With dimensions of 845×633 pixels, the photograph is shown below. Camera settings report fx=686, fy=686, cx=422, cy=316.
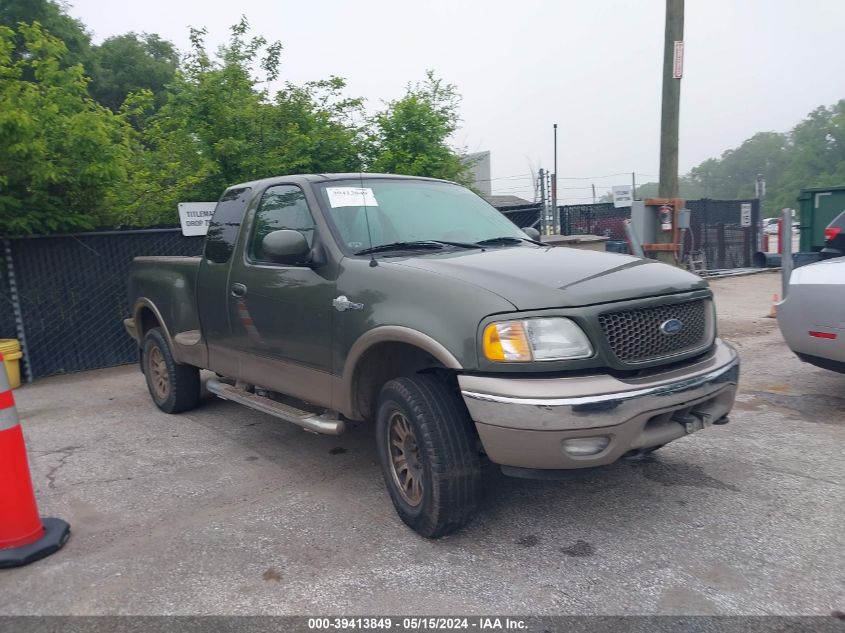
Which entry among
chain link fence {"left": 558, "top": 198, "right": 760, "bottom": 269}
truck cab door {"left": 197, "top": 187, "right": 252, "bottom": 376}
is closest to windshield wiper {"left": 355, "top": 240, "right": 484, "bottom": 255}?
truck cab door {"left": 197, "top": 187, "right": 252, "bottom": 376}

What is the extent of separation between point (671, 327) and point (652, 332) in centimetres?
13

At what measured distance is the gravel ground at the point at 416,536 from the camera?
3.08 meters

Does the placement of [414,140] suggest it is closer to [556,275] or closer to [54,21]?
[556,275]

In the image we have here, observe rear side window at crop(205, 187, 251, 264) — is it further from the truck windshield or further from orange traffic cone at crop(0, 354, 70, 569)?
orange traffic cone at crop(0, 354, 70, 569)

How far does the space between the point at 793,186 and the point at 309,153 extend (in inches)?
2839

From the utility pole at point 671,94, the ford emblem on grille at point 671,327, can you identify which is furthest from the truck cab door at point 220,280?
the utility pole at point 671,94

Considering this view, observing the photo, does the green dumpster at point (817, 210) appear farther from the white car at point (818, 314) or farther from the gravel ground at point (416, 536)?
the gravel ground at point (416, 536)

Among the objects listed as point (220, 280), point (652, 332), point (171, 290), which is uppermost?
point (220, 280)

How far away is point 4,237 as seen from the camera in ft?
26.2

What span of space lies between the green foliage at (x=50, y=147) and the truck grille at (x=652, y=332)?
6.61 metres

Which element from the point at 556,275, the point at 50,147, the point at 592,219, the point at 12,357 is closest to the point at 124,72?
the point at 592,219

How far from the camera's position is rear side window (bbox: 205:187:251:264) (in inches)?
203

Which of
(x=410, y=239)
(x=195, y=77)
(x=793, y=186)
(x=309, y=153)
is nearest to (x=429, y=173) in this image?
(x=309, y=153)

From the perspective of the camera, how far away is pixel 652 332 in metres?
3.41
